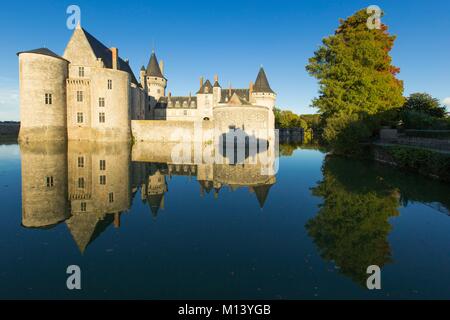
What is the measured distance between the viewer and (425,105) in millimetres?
29031

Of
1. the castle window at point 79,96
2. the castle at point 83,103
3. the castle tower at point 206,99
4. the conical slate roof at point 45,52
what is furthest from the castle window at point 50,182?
the castle tower at point 206,99

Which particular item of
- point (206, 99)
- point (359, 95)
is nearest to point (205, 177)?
point (359, 95)

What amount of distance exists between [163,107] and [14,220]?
43.8 m

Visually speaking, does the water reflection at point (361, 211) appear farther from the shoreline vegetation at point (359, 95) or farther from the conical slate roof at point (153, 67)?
the conical slate roof at point (153, 67)

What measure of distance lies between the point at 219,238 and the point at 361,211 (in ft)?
15.2

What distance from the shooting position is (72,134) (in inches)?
1187

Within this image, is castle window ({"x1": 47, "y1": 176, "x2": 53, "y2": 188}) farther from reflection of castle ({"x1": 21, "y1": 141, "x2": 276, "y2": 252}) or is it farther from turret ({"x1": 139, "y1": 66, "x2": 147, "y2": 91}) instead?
turret ({"x1": 139, "y1": 66, "x2": 147, "y2": 91})

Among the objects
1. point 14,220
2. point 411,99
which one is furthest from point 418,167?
point 411,99

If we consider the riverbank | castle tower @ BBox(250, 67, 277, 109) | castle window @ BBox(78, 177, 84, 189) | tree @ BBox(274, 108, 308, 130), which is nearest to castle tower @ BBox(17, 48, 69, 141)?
castle window @ BBox(78, 177, 84, 189)

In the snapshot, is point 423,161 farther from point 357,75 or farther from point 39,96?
point 39,96

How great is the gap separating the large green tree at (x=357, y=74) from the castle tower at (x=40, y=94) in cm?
2641

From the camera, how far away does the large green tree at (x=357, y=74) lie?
22.0 meters
